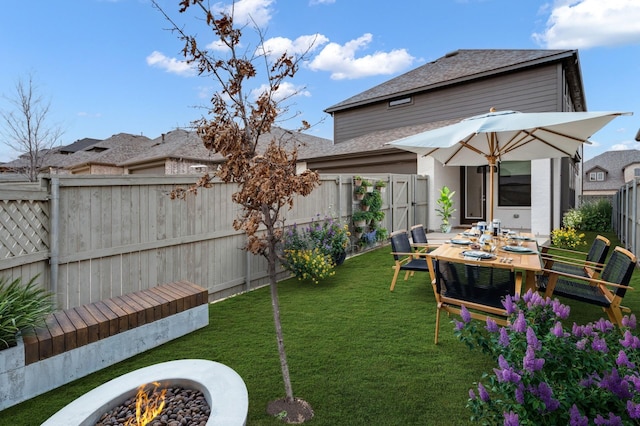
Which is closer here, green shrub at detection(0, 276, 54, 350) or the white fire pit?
the white fire pit

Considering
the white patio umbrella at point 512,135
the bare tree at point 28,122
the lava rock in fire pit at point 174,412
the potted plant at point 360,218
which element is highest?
the bare tree at point 28,122

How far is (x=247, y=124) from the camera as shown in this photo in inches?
89.9

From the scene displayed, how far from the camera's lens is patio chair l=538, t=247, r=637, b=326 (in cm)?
316

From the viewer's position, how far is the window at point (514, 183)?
11.0m

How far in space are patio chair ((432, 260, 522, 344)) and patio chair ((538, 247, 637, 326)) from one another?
1.81 feet

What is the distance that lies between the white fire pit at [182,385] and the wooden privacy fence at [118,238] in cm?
177

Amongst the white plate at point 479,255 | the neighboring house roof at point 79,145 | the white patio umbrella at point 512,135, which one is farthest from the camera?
the neighboring house roof at point 79,145

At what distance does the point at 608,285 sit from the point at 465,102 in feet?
33.9

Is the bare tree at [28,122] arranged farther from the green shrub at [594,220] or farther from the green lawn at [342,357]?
the green shrub at [594,220]

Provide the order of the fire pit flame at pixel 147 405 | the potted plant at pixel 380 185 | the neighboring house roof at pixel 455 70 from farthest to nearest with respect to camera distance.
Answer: the neighboring house roof at pixel 455 70 < the potted plant at pixel 380 185 < the fire pit flame at pixel 147 405

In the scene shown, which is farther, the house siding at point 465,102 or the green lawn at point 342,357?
the house siding at point 465,102

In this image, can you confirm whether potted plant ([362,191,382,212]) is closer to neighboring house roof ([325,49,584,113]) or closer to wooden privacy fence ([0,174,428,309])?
wooden privacy fence ([0,174,428,309])

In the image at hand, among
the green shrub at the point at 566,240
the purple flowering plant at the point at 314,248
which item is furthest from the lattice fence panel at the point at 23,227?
the green shrub at the point at 566,240

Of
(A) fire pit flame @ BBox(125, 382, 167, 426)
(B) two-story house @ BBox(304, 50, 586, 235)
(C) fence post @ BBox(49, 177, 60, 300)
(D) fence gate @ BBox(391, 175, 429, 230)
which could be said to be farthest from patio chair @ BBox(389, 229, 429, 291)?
(B) two-story house @ BBox(304, 50, 586, 235)
